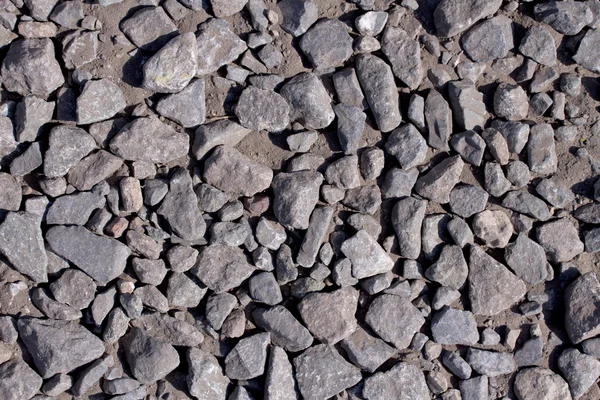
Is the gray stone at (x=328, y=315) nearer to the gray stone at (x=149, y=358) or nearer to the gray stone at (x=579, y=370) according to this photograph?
the gray stone at (x=149, y=358)

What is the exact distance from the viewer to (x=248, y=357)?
2119 mm

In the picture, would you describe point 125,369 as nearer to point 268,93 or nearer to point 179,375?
point 179,375

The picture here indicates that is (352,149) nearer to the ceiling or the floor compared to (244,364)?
nearer to the ceiling

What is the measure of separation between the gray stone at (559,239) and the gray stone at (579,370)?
346 mm

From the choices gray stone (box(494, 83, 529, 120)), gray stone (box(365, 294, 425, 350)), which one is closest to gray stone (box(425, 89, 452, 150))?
gray stone (box(494, 83, 529, 120))

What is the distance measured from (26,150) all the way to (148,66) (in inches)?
20.2

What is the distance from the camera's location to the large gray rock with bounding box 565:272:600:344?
7.01 ft

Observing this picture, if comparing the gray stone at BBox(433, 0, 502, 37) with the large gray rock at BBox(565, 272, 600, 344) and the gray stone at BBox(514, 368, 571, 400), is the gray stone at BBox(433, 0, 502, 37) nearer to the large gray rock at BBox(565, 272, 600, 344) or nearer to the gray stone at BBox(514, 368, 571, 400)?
the large gray rock at BBox(565, 272, 600, 344)

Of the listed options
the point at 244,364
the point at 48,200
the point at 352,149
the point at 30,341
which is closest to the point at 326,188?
the point at 352,149

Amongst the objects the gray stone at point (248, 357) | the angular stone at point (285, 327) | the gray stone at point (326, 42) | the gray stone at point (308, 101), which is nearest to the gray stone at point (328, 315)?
the angular stone at point (285, 327)

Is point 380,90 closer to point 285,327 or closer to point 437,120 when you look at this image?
point 437,120

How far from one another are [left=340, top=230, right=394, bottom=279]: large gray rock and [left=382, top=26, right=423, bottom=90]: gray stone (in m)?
0.58

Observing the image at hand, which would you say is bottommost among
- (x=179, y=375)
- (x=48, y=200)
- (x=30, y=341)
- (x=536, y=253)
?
(x=179, y=375)

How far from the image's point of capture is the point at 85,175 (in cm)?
212
